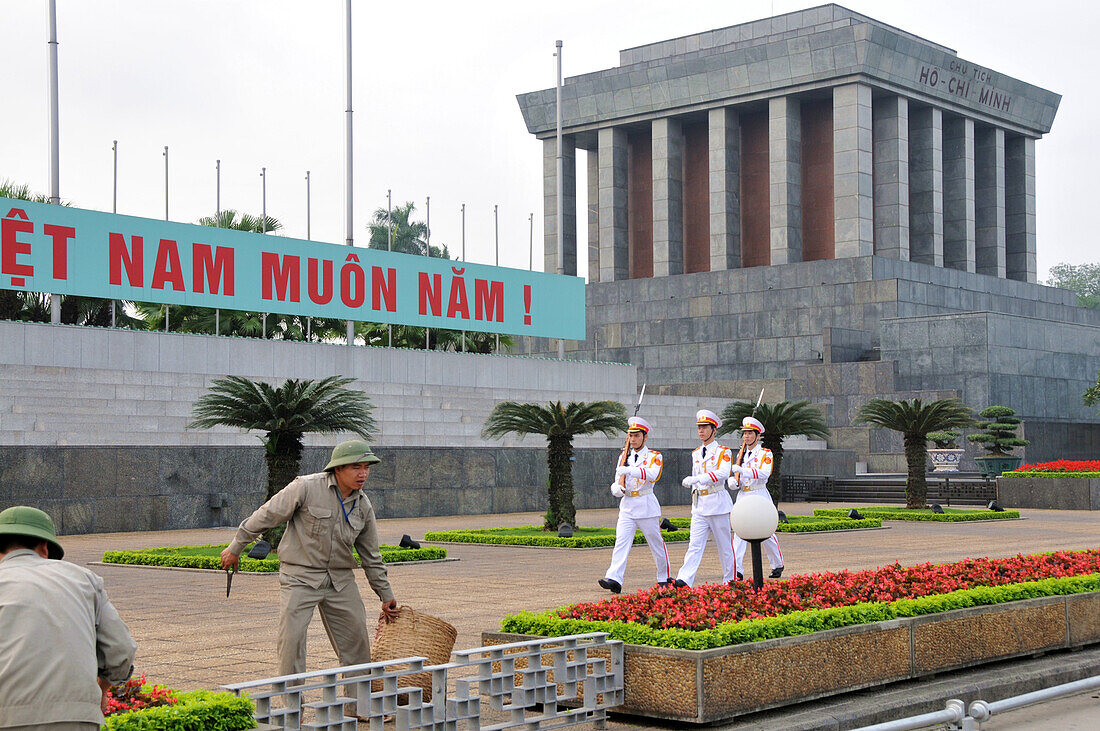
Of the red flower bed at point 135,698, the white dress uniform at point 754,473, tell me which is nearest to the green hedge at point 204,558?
the white dress uniform at point 754,473

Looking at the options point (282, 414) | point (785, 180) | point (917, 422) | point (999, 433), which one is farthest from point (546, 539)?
point (785, 180)

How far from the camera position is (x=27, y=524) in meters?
5.02

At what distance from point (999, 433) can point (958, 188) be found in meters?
25.1

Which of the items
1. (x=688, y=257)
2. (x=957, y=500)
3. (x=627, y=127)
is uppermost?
(x=627, y=127)

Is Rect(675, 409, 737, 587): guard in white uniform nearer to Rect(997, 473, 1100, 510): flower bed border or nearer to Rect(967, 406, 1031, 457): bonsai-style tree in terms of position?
Rect(997, 473, 1100, 510): flower bed border

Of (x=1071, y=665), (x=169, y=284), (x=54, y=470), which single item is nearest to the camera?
(x=1071, y=665)

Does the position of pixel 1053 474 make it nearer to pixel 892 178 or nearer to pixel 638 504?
pixel 892 178

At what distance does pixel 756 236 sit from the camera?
62.6 metres

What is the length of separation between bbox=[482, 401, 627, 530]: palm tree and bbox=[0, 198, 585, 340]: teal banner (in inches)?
461

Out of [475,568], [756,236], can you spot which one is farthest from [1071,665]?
[756,236]

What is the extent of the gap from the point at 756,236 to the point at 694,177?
4425 millimetres

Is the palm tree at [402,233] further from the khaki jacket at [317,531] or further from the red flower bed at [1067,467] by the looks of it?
the khaki jacket at [317,531]

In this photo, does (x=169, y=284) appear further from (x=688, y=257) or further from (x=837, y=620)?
(x=688, y=257)

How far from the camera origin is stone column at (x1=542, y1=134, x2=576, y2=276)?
65562 mm
